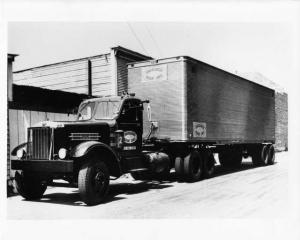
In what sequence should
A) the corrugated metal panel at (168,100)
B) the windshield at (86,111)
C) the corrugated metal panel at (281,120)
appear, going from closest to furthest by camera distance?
the windshield at (86,111), the corrugated metal panel at (168,100), the corrugated metal panel at (281,120)

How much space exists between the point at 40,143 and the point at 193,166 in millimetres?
5584

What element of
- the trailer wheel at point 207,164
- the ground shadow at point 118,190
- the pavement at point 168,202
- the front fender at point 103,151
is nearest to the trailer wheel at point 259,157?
the trailer wheel at point 207,164

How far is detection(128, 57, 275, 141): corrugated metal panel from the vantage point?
11648 mm

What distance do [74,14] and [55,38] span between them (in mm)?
1728

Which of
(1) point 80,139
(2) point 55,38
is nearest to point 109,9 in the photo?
(2) point 55,38

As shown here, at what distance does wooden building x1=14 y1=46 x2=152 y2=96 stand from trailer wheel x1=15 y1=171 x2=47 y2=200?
779cm

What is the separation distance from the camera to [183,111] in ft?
38.0

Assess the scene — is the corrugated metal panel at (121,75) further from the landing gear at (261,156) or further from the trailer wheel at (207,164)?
the landing gear at (261,156)

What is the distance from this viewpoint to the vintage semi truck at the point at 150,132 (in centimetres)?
845

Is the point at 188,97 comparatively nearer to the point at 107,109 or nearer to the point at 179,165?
the point at 179,165

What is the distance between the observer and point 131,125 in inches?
400

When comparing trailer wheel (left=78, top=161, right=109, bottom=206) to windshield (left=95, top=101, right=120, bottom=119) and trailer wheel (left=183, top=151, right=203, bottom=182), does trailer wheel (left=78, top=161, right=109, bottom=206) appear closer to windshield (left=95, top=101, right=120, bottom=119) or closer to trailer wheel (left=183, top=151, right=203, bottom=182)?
windshield (left=95, top=101, right=120, bottom=119)

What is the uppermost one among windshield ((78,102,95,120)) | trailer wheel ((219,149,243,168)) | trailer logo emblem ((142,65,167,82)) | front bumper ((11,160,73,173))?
trailer logo emblem ((142,65,167,82))

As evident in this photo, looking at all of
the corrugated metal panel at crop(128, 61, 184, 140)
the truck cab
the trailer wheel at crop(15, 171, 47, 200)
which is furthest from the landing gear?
the trailer wheel at crop(15, 171, 47, 200)
